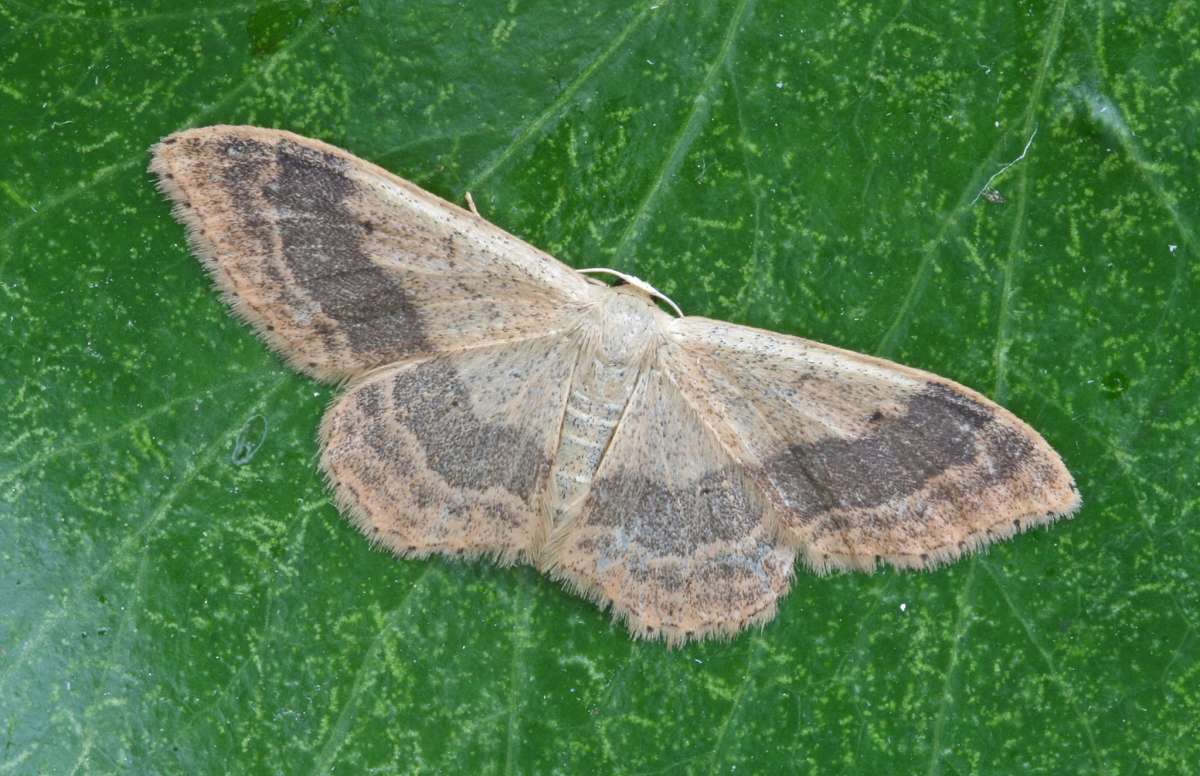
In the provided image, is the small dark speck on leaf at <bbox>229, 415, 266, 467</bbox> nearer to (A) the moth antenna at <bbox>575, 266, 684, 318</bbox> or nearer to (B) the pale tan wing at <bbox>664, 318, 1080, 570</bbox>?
(A) the moth antenna at <bbox>575, 266, 684, 318</bbox>

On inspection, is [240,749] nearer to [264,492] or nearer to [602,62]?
[264,492]

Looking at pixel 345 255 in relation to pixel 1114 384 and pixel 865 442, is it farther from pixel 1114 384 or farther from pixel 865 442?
pixel 1114 384

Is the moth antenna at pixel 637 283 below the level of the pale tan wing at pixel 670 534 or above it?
above

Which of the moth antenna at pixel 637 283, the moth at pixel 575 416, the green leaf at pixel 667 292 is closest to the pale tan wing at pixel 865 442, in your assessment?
the moth at pixel 575 416

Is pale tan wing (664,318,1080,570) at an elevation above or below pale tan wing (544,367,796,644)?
above

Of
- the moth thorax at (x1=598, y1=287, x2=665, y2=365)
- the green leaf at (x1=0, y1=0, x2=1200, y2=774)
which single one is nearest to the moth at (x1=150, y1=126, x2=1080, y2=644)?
the moth thorax at (x1=598, y1=287, x2=665, y2=365)

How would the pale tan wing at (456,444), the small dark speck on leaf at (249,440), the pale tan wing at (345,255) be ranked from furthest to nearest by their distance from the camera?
1. the small dark speck on leaf at (249,440)
2. the pale tan wing at (456,444)
3. the pale tan wing at (345,255)

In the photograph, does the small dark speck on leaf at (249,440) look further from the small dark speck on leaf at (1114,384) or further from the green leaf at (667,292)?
the small dark speck on leaf at (1114,384)

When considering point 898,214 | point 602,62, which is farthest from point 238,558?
point 898,214
